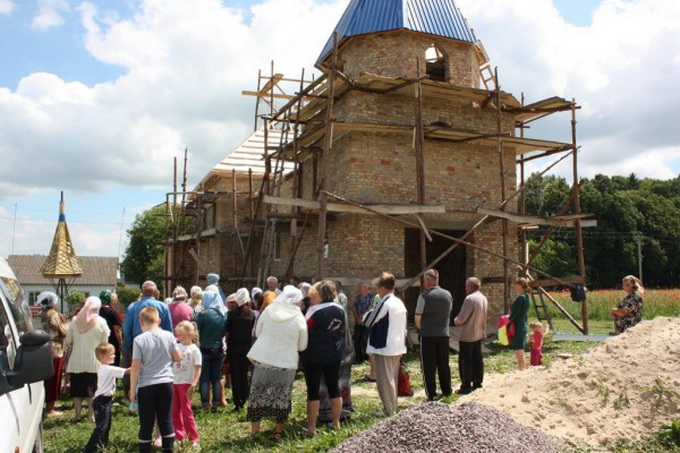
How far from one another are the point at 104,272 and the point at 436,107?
55.4 metres

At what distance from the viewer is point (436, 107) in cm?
1633

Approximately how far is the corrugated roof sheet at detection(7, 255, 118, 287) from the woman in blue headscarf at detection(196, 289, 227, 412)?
179 feet

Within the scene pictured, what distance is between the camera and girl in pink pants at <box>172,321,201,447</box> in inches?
275

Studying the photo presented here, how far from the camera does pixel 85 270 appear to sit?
63625 mm

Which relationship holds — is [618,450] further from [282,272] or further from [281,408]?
[282,272]

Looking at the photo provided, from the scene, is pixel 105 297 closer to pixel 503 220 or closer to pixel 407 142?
pixel 407 142

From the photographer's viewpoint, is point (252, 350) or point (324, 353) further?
point (324, 353)

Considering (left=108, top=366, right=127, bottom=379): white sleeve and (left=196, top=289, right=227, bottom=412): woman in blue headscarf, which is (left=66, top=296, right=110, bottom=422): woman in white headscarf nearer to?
(left=196, top=289, right=227, bottom=412): woman in blue headscarf

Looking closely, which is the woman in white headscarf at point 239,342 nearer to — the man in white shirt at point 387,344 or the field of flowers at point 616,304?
the man in white shirt at point 387,344

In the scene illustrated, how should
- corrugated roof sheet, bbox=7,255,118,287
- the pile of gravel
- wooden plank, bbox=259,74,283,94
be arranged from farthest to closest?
corrugated roof sheet, bbox=7,255,118,287 < wooden plank, bbox=259,74,283,94 < the pile of gravel

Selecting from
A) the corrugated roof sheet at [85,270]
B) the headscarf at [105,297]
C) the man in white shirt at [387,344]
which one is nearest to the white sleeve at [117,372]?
the man in white shirt at [387,344]

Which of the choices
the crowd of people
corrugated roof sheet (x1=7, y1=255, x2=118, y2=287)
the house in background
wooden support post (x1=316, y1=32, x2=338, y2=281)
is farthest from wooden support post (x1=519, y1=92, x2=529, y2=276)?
corrugated roof sheet (x1=7, y1=255, x2=118, y2=287)

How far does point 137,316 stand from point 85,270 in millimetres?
59791

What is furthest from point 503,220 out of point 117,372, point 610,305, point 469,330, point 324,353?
point 610,305
